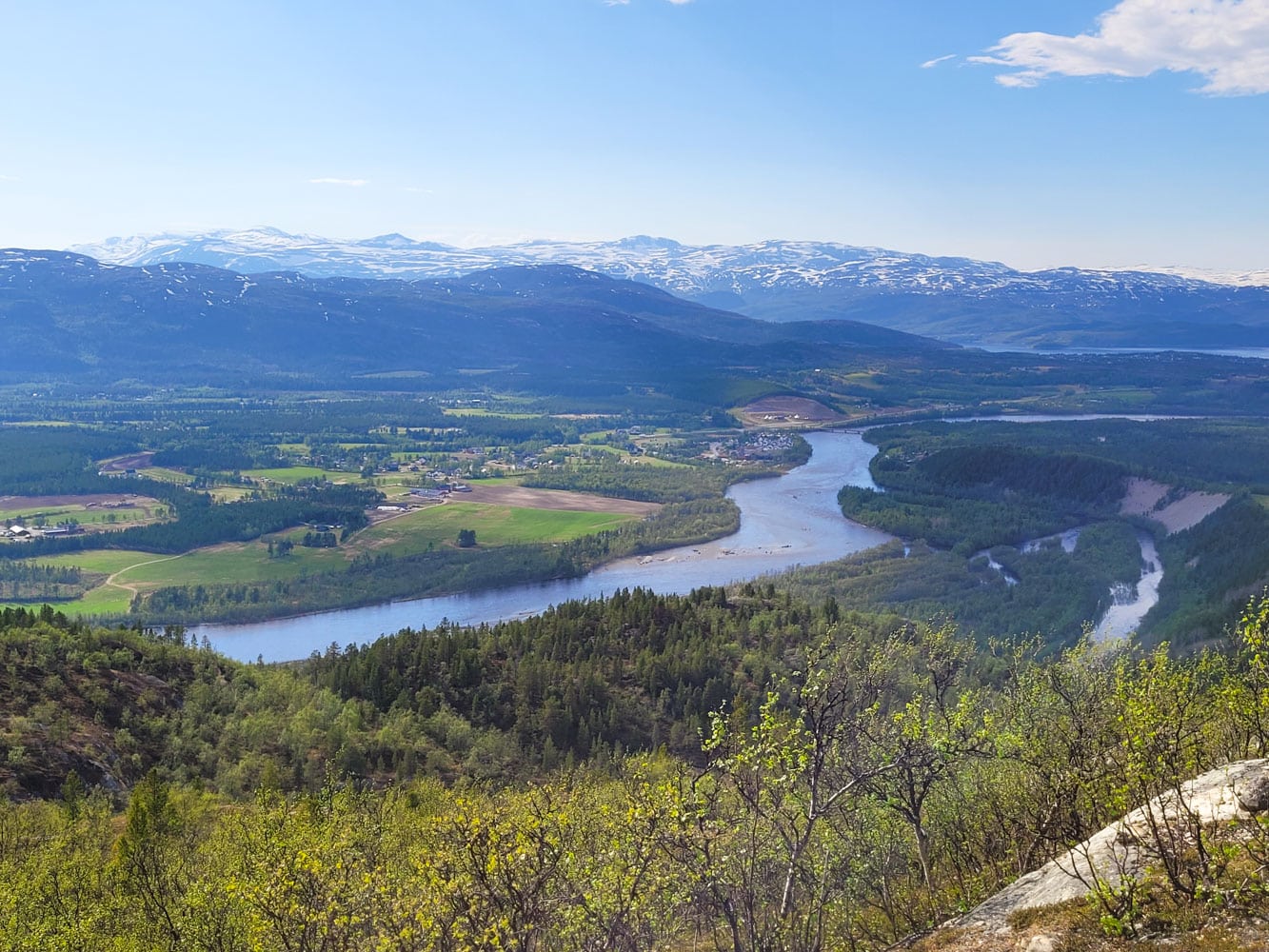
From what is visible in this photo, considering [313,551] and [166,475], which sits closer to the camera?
[313,551]

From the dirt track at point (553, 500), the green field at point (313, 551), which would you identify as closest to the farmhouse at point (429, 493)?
the dirt track at point (553, 500)

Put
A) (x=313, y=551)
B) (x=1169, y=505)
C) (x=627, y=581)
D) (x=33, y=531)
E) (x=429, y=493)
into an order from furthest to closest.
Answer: (x=429, y=493) < (x=1169, y=505) < (x=33, y=531) < (x=313, y=551) < (x=627, y=581)

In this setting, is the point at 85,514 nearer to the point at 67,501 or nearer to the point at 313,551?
the point at 67,501

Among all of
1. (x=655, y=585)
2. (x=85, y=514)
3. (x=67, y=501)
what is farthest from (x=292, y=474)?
(x=655, y=585)

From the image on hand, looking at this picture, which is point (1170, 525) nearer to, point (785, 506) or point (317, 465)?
point (785, 506)

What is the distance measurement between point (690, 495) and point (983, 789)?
141 meters

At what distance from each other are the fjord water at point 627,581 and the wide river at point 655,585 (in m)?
0.11

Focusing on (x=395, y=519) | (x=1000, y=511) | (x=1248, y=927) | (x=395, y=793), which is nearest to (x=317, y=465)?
(x=395, y=519)

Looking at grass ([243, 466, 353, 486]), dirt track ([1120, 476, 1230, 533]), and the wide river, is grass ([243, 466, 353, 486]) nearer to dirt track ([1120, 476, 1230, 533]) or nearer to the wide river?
the wide river

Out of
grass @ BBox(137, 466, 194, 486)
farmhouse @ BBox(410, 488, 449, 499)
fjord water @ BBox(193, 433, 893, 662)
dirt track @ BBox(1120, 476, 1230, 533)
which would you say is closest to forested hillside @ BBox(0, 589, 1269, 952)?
fjord water @ BBox(193, 433, 893, 662)

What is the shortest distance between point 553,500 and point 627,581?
4936 centimetres

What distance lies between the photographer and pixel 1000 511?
145750 millimetres

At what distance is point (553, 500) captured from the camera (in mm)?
167625

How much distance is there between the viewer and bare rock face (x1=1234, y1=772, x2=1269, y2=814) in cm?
1711
